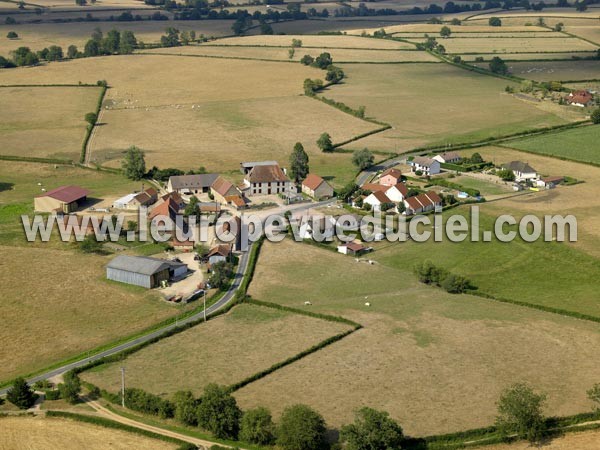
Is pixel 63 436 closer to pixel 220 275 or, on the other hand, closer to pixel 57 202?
pixel 220 275

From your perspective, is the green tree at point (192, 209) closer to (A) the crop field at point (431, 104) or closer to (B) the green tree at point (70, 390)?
(A) the crop field at point (431, 104)

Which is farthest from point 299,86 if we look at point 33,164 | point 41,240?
point 41,240

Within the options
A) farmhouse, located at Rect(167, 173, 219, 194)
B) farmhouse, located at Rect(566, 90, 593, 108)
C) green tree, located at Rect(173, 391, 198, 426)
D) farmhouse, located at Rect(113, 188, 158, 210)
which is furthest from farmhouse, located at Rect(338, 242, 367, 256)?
farmhouse, located at Rect(566, 90, 593, 108)

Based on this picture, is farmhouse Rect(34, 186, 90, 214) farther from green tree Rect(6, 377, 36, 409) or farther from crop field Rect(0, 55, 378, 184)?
green tree Rect(6, 377, 36, 409)

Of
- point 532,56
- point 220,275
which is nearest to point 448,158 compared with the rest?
point 220,275

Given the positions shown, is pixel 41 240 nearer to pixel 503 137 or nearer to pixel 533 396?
pixel 533 396

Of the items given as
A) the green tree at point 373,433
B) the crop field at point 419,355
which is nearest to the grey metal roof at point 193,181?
the crop field at point 419,355

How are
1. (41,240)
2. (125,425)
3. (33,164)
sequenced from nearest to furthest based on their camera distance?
1. (125,425)
2. (41,240)
3. (33,164)
